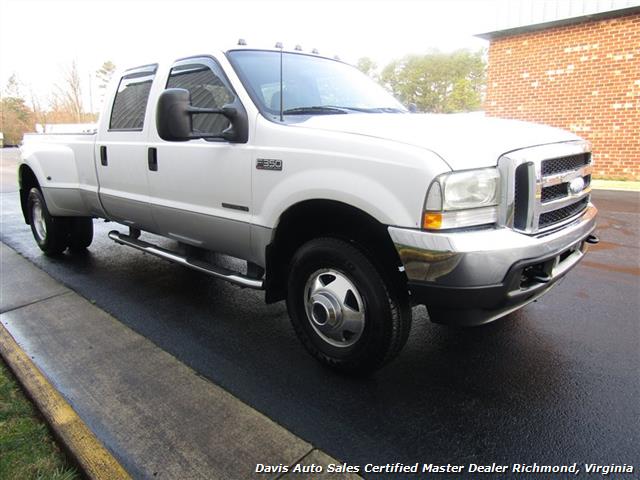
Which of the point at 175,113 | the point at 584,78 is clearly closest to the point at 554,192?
the point at 175,113

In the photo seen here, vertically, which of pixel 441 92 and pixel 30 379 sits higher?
pixel 441 92

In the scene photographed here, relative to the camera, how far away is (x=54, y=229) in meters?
5.42

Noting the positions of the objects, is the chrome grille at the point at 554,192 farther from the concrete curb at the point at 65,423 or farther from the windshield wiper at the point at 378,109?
the concrete curb at the point at 65,423

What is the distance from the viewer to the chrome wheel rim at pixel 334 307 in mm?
2686

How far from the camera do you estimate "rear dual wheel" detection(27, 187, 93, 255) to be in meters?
5.44

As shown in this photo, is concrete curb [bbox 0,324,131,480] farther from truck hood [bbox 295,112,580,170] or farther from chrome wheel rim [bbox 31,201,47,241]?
chrome wheel rim [bbox 31,201,47,241]

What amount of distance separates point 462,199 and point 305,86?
1756 millimetres

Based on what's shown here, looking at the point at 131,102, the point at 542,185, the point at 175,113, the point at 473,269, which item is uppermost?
the point at 131,102

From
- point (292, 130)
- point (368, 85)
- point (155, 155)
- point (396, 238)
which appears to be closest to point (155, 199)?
point (155, 155)

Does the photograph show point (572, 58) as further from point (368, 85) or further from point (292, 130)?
point (292, 130)

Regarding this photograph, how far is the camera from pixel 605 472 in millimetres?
2107

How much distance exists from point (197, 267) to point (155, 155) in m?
1.01

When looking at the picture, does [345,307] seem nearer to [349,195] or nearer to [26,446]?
[349,195]

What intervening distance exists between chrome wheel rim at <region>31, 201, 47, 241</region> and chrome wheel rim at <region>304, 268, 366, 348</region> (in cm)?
420
